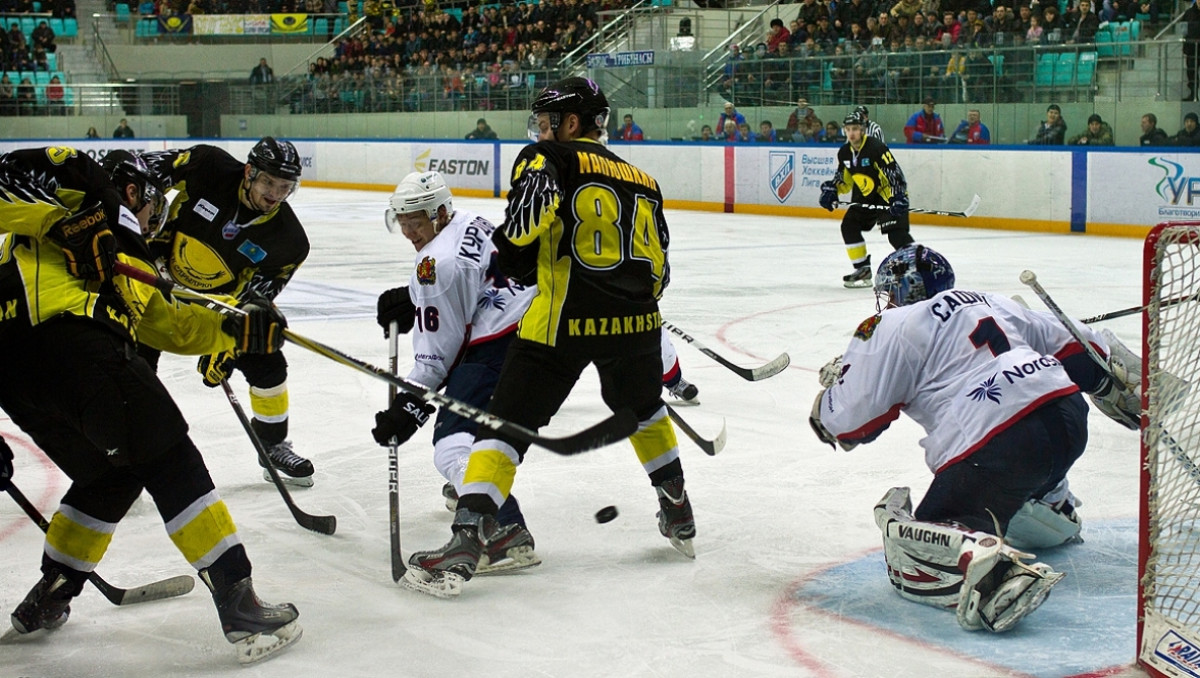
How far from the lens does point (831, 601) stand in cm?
324

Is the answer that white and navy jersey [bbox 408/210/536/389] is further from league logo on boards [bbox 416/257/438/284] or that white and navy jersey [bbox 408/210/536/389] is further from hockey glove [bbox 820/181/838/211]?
hockey glove [bbox 820/181/838/211]

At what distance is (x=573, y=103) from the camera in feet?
11.2

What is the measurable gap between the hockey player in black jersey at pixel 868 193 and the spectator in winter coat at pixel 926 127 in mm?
4068

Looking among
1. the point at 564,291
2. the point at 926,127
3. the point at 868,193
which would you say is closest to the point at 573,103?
the point at 564,291

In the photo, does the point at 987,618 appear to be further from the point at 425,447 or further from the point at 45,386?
the point at 425,447

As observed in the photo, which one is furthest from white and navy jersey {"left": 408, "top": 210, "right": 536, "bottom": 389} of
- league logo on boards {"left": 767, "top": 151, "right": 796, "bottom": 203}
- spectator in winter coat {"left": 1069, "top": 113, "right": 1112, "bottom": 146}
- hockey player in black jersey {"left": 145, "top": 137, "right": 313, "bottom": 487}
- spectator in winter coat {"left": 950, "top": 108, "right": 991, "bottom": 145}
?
league logo on boards {"left": 767, "top": 151, "right": 796, "bottom": 203}

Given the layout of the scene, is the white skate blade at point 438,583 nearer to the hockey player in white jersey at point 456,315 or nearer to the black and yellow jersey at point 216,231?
the hockey player in white jersey at point 456,315

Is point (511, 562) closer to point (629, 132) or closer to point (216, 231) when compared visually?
point (216, 231)

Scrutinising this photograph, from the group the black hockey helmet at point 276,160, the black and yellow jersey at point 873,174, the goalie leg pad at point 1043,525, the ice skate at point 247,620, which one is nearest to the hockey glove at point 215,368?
the black hockey helmet at point 276,160

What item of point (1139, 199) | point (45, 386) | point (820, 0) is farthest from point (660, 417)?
point (820, 0)

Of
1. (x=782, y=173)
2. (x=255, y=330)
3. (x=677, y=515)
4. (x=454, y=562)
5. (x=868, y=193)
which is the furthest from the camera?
(x=782, y=173)

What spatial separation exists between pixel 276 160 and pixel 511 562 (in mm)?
1527

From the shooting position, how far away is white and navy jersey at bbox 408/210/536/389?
3654mm

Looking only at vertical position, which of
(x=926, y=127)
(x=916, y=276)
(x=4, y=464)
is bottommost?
(x=4, y=464)
